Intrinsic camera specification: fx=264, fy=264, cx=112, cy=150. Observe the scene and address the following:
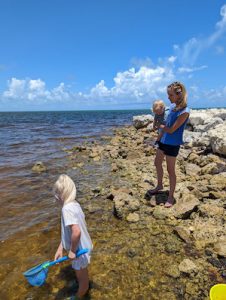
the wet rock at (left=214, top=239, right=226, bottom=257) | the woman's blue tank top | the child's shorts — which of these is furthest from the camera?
the woman's blue tank top

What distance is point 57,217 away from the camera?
5.87 metres

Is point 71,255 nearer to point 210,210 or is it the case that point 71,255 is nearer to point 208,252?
point 208,252

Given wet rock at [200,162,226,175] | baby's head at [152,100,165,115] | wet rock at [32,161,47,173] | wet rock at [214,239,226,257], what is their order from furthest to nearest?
wet rock at [32,161,47,173] < wet rock at [200,162,226,175] < baby's head at [152,100,165,115] < wet rock at [214,239,226,257]

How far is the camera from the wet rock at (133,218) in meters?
5.29

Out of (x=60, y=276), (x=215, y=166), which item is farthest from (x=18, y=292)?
(x=215, y=166)

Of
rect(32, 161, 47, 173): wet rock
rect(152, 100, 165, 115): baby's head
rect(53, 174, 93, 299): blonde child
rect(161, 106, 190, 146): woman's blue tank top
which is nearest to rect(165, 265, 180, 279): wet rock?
rect(53, 174, 93, 299): blonde child

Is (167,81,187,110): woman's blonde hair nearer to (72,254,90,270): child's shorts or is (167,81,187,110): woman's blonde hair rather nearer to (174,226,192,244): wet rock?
(174,226,192,244): wet rock

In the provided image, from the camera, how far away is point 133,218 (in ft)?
17.5

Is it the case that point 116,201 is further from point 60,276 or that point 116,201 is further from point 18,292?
point 18,292

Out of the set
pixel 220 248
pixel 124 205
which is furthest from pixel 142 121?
pixel 220 248

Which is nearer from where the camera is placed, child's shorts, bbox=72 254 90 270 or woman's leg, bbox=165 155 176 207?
child's shorts, bbox=72 254 90 270

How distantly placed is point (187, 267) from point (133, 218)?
174 centimetres

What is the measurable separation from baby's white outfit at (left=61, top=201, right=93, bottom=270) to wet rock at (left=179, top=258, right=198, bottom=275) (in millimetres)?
1452

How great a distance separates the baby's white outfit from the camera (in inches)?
118
